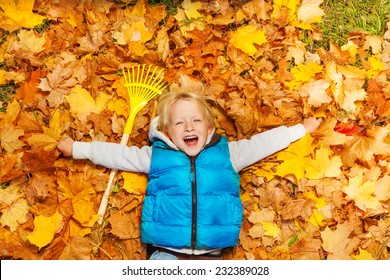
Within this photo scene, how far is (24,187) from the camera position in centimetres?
321

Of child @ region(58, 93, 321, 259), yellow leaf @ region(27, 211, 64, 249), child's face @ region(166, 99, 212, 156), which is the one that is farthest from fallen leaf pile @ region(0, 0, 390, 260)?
child's face @ region(166, 99, 212, 156)

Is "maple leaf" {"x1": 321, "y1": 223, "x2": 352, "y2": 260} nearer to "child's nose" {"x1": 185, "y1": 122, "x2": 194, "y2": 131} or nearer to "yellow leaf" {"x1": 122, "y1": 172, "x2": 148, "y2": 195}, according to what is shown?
"child's nose" {"x1": 185, "y1": 122, "x2": 194, "y2": 131}

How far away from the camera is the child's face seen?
307cm

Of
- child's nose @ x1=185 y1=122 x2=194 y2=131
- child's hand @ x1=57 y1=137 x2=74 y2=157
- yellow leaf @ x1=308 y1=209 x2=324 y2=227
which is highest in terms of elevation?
child's nose @ x1=185 y1=122 x2=194 y2=131

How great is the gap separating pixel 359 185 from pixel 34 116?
214cm

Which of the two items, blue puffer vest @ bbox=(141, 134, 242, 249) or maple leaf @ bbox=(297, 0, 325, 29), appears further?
maple leaf @ bbox=(297, 0, 325, 29)

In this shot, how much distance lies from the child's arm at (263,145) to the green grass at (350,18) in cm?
72

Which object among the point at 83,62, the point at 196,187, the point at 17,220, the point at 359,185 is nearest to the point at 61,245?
the point at 17,220

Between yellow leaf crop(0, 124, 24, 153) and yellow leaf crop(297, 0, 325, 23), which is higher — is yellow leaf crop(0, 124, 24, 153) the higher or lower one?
the lower one

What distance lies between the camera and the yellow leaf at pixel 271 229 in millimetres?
3180

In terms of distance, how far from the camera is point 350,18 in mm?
3533

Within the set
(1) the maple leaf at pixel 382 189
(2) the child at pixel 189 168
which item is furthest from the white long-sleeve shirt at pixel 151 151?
(1) the maple leaf at pixel 382 189

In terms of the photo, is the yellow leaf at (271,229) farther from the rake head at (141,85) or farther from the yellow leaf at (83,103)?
the yellow leaf at (83,103)

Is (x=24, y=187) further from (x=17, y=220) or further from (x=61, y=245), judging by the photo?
(x=61, y=245)
